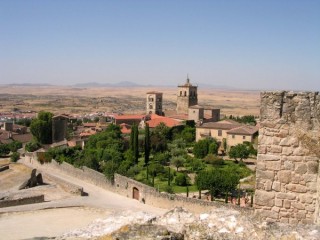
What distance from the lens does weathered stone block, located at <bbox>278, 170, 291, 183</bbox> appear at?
5961mm

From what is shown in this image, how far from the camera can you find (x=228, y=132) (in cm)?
4712

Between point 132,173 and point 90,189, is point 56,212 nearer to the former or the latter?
point 90,189

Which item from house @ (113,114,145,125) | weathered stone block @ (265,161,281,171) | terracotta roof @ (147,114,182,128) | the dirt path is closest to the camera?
weathered stone block @ (265,161,281,171)

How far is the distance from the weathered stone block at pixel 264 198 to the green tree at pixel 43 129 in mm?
49454

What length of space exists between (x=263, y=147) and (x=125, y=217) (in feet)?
8.03

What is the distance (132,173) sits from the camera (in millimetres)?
34375

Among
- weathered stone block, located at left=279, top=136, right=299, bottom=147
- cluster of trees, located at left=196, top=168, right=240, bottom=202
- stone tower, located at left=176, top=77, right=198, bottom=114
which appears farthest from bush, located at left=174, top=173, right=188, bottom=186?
stone tower, located at left=176, top=77, right=198, bottom=114

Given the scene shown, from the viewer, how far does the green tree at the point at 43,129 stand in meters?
52.7

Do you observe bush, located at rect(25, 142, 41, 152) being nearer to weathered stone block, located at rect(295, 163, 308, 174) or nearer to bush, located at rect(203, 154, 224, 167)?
bush, located at rect(203, 154, 224, 167)

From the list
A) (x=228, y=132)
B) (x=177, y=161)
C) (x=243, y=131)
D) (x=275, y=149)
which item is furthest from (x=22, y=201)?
(x=243, y=131)

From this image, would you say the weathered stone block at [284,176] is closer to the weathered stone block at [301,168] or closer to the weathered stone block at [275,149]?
the weathered stone block at [301,168]

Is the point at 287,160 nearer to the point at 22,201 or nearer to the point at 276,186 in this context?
the point at 276,186

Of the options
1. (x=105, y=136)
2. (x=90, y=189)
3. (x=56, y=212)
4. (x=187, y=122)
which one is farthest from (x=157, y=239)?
(x=187, y=122)

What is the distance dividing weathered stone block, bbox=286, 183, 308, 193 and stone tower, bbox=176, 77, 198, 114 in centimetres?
6786
